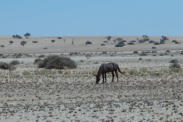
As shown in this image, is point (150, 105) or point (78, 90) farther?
point (78, 90)

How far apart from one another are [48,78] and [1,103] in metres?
14.3

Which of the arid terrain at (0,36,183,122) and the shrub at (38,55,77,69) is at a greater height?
the arid terrain at (0,36,183,122)

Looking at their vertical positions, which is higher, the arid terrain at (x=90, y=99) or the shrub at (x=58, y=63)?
the arid terrain at (x=90, y=99)

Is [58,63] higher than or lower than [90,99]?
lower

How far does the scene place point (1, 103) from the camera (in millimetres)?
24203

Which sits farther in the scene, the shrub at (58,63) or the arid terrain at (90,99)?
the shrub at (58,63)

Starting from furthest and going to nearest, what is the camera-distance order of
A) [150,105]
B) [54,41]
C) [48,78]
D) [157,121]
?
1. [54,41]
2. [48,78]
3. [150,105]
4. [157,121]

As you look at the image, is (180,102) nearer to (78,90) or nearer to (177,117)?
(177,117)

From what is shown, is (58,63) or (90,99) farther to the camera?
(58,63)

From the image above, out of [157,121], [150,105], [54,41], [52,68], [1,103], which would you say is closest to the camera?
[157,121]

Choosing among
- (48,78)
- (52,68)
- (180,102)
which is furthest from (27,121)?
(52,68)

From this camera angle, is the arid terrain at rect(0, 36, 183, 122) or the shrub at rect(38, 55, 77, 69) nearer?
the arid terrain at rect(0, 36, 183, 122)

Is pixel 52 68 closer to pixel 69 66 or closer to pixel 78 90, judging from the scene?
pixel 69 66

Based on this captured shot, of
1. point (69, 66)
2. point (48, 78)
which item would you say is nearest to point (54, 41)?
point (69, 66)
